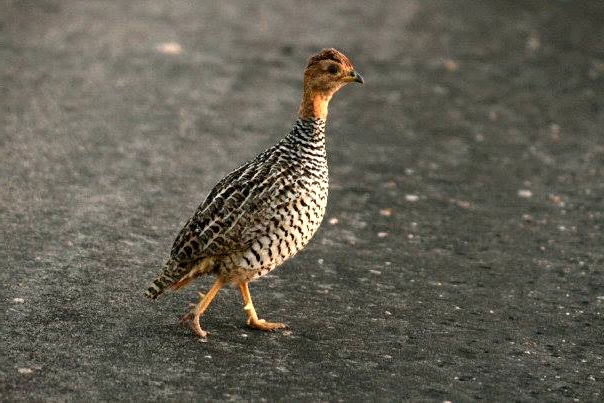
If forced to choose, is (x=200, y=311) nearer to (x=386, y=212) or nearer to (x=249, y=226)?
(x=249, y=226)

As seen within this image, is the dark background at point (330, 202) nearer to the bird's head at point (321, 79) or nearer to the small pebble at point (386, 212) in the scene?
the small pebble at point (386, 212)

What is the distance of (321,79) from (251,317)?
1475 millimetres

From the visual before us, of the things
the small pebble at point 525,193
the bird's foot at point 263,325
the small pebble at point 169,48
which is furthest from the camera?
the small pebble at point 169,48

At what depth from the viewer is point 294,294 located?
7449 millimetres

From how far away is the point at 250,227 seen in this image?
6.59m

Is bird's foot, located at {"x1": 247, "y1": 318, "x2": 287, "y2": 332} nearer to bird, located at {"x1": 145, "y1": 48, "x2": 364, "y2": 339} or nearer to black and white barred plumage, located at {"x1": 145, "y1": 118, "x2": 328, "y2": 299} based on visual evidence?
bird, located at {"x1": 145, "y1": 48, "x2": 364, "y2": 339}

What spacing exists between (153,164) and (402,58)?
5.15 metres

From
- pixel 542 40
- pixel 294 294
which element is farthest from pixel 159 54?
pixel 294 294

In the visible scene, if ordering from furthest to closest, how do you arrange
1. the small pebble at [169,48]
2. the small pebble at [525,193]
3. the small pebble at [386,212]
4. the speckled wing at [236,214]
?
the small pebble at [169,48]
the small pebble at [525,193]
the small pebble at [386,212]
the speckled wing at [236,214]

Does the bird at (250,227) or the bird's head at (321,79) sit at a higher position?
the bird's head at (321,79)

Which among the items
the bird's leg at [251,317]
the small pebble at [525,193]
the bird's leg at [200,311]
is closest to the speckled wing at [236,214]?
the bird's leg at [200,311]

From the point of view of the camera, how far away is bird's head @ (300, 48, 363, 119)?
7.09 m

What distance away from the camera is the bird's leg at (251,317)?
6.81 metres

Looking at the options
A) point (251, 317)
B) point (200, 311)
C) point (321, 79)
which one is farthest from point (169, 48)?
point (200, 311)
